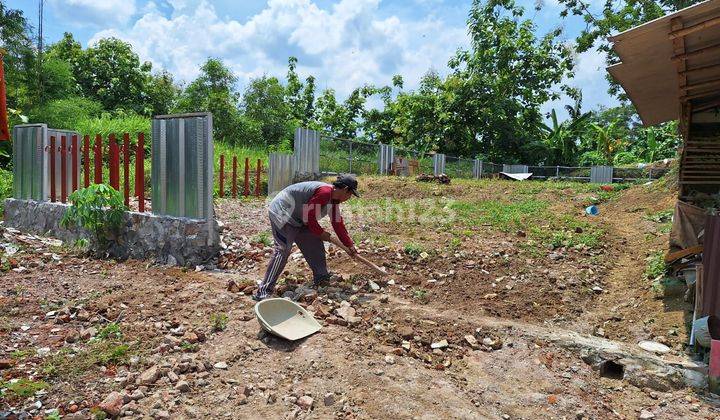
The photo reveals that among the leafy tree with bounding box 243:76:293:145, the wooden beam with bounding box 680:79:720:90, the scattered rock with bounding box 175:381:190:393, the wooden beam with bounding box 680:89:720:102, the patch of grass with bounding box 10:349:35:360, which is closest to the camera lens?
the scattered rock with bounding box 175:381:190:393

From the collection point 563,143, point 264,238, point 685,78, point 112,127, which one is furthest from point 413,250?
point 563,143

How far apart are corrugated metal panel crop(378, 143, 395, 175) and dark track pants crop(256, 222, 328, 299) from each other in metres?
13.1

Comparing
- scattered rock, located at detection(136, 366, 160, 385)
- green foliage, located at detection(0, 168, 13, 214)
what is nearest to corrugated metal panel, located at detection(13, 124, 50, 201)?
green foliage, located at detection(0, 168, 13, 214)

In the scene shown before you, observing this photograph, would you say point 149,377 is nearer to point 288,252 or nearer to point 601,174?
point 288,252

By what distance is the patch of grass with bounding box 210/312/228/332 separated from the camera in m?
4.31

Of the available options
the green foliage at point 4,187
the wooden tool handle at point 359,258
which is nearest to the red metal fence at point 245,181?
the green foliage at point 4,187

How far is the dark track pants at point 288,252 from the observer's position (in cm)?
493

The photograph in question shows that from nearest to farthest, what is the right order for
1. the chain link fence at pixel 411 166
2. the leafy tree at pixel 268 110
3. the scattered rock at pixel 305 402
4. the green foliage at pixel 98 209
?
the scattered rock at pixel 305 402 < the green foliage at pixel 98 209 < the chain link fence at pixel 411 166 < the leafy tree at pixel 268 110

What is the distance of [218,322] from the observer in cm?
436

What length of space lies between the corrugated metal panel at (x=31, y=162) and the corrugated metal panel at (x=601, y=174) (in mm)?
19867

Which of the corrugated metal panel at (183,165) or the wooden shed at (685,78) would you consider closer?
the wooden shed at (685,78)

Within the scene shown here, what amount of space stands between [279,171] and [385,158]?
261 inches

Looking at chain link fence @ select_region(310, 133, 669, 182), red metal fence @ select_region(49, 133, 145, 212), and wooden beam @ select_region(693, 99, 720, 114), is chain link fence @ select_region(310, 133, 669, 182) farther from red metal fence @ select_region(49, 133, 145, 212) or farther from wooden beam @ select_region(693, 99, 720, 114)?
wooden beam @ select_region(693, 99, 720, 114)

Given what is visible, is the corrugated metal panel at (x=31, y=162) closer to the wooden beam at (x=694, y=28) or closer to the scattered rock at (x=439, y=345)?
the scattered rock at (x=439, y=345)
